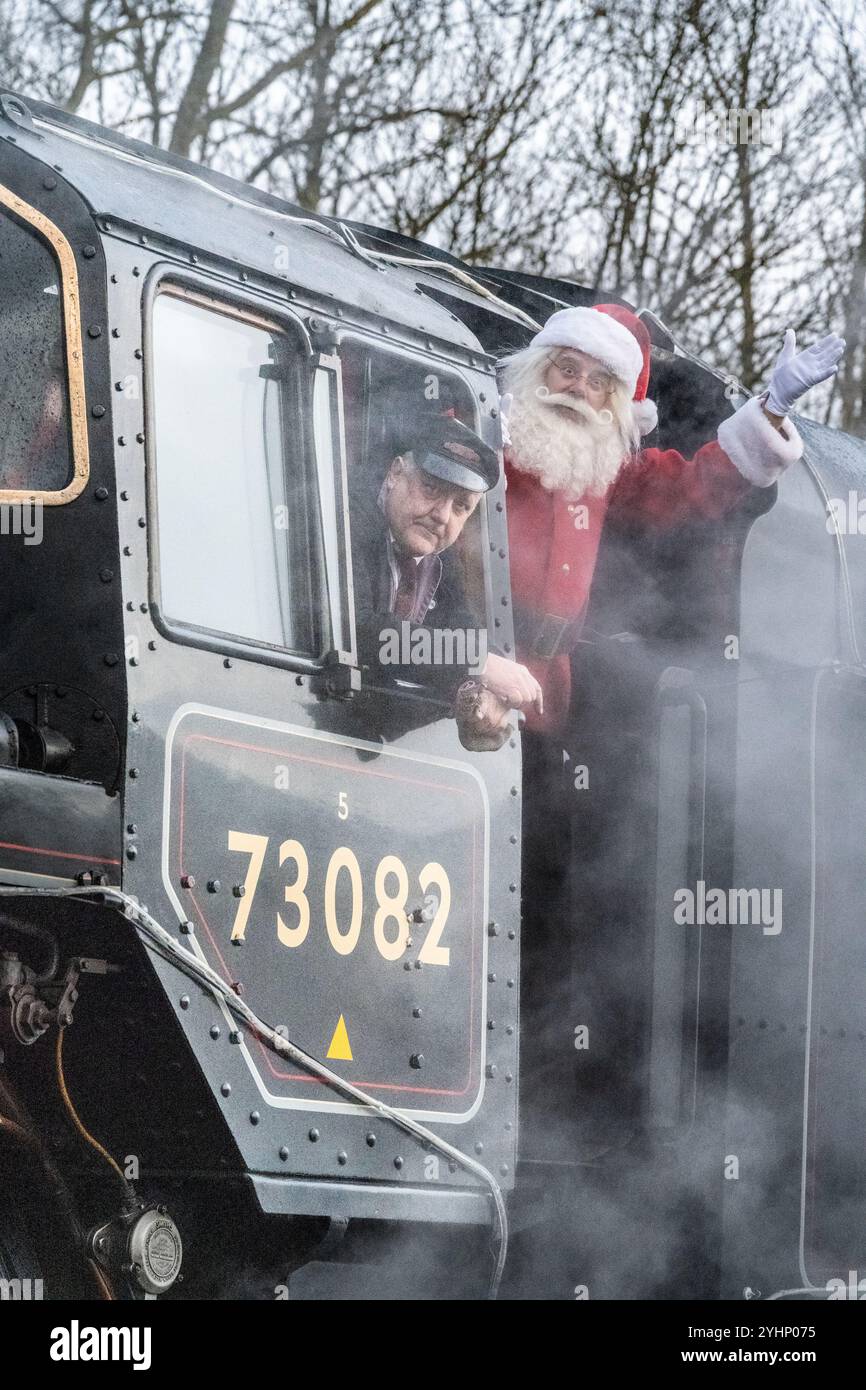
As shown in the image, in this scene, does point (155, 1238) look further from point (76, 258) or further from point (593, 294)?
point (593, 294)

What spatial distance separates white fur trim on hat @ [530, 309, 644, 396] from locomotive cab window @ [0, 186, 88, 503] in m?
1.46

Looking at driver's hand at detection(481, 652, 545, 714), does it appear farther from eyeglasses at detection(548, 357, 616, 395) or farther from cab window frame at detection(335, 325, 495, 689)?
eyeglasses at detection(548, 357, 616, 395)

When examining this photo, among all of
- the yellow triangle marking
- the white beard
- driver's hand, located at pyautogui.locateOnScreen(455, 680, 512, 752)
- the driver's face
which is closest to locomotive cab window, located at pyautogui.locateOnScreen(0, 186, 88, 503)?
the driver's face

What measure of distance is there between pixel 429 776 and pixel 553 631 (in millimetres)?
642

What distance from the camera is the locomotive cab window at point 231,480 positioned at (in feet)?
10.4

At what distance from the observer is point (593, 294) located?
476cm

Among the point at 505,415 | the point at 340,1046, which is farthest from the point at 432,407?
the point at 340,1046

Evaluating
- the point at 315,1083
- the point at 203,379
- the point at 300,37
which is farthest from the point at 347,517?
the point at 300,37

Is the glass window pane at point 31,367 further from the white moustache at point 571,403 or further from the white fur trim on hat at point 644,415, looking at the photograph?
the white fur trim on hat at point 644,415

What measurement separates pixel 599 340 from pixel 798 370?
1.48 ft

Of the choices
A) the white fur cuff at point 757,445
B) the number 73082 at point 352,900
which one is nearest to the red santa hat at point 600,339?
Answer: the white fur cuff at point 757,445

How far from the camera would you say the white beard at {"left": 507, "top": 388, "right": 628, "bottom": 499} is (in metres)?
4.11

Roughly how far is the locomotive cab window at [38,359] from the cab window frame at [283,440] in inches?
5.4

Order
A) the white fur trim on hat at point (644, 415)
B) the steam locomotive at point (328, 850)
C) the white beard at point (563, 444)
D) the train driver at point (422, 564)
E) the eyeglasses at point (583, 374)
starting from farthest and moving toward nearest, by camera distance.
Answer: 1. the white fur trim on hat at point (644, 415)
2. the eyeglasses at point (583, 374)
3. the white beard at point (563, 444)
4. the train driver at point (422, 564)
5. the steam locomotive at point (328, 850)
